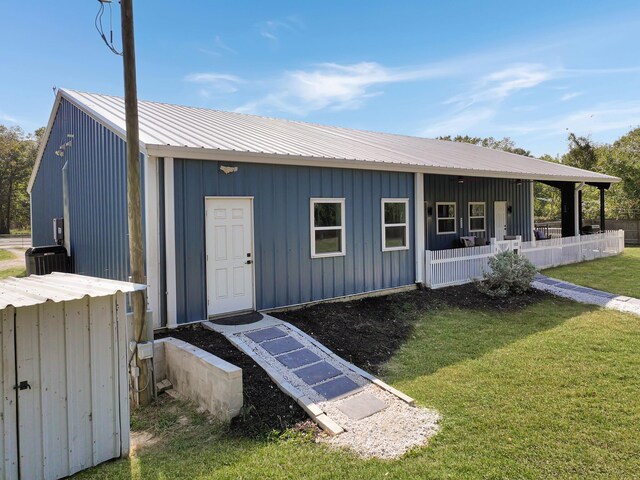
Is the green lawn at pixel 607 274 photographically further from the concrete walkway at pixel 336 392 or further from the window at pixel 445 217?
the concrete walkway at pixel 336 392

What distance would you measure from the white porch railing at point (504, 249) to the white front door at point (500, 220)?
2.50 m

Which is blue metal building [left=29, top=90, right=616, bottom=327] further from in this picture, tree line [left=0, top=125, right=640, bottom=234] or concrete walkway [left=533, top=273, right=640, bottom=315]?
tree line [left=0, top=125, right=640, bottom=234]

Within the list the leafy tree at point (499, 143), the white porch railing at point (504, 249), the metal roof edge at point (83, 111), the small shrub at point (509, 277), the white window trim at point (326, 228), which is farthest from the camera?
the leafy tree at point (499, 143)

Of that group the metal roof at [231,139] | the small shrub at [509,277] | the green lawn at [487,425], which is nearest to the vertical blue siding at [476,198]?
the metal roof at [231,139]

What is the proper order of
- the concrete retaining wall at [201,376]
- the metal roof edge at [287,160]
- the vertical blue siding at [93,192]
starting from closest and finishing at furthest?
the concrete retaining wall at [201,376] → the metal roof edge at [287,160] → the vertical blue siding at [93,192]

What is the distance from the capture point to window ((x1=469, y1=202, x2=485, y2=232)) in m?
14.9

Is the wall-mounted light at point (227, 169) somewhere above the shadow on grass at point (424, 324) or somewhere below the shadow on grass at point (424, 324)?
above

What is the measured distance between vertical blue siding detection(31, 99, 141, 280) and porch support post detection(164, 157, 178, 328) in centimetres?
156

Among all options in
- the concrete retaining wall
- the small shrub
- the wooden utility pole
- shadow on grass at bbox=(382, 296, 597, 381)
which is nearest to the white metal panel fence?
the concrete retaining wall

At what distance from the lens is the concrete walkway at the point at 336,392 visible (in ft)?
12.3

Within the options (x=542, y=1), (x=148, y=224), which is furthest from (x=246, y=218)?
(x=542, y=1)

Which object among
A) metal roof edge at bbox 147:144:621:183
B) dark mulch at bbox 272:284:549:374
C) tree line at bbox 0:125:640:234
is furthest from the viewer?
tree line at bbox 0:125:640:234

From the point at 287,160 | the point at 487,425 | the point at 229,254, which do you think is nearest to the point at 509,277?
the point at 287,160

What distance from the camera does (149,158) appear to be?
596cm
